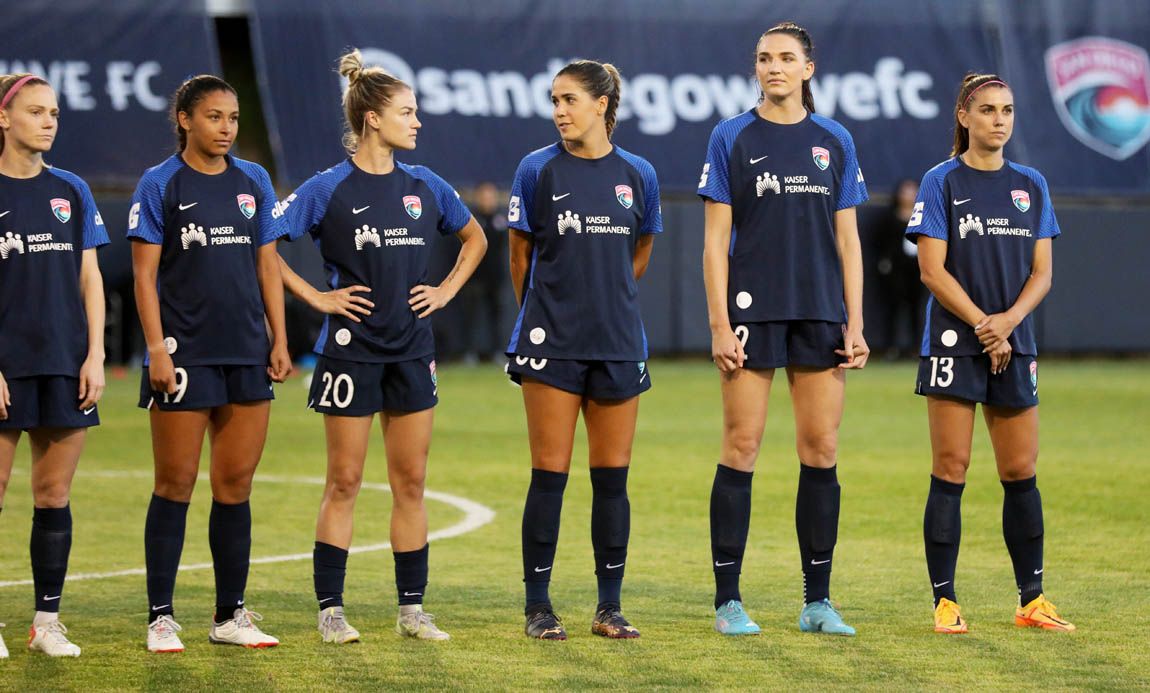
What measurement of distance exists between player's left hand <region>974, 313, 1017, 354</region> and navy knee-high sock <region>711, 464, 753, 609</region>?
0.98m

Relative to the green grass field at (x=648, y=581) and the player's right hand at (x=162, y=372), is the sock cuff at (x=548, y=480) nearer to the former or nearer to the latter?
the green grass field at (x=648, y=581)

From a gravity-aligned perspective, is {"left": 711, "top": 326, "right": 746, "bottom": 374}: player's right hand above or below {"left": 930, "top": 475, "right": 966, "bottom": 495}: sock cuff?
above

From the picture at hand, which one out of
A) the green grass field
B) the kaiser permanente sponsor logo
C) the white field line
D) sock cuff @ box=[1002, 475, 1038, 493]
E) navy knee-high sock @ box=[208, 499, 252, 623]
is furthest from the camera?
the kaiser permanente sponsor logo

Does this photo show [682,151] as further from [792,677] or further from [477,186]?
[792,677]

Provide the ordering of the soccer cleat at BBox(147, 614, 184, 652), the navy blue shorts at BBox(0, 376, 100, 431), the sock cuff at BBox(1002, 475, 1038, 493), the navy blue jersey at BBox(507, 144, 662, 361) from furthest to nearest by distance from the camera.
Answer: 1. the sock cuff at BBox(1002, 475, 1038, 493)
2. the navy blue jersey at BBox(507, 144, 662, 361)
3. the soccer cleat at BBox(147, 614, 184, 652)
4. the navy blue shorts at BBox(0, 376, 100, 431)

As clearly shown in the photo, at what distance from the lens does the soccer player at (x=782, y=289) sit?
6.30 meters

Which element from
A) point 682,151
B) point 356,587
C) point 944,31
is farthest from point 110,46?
point 356,587

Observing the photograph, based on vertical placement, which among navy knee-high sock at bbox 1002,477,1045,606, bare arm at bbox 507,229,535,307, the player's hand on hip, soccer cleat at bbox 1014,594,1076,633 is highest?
bare arm at bbox 507,229,535,307

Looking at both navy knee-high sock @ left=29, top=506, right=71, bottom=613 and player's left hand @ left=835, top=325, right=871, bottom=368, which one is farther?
player's left hand @ left=835, top=325, right=871, bottom=368

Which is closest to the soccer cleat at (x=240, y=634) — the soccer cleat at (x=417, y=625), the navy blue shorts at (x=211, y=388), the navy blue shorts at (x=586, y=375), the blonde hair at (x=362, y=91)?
the soccer cleat at (x=417, y=625)

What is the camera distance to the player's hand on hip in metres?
6.30

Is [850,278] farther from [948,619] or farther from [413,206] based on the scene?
[413,206]

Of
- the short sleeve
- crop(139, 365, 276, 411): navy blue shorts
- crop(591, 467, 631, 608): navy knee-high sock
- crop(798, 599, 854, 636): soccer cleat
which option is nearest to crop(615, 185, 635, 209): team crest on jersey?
the short sleeve

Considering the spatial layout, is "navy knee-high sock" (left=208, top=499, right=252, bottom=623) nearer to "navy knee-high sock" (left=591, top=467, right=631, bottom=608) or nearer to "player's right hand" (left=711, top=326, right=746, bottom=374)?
"navy knee-high sock" (left=591, top=467, right=631, bottom=608)
